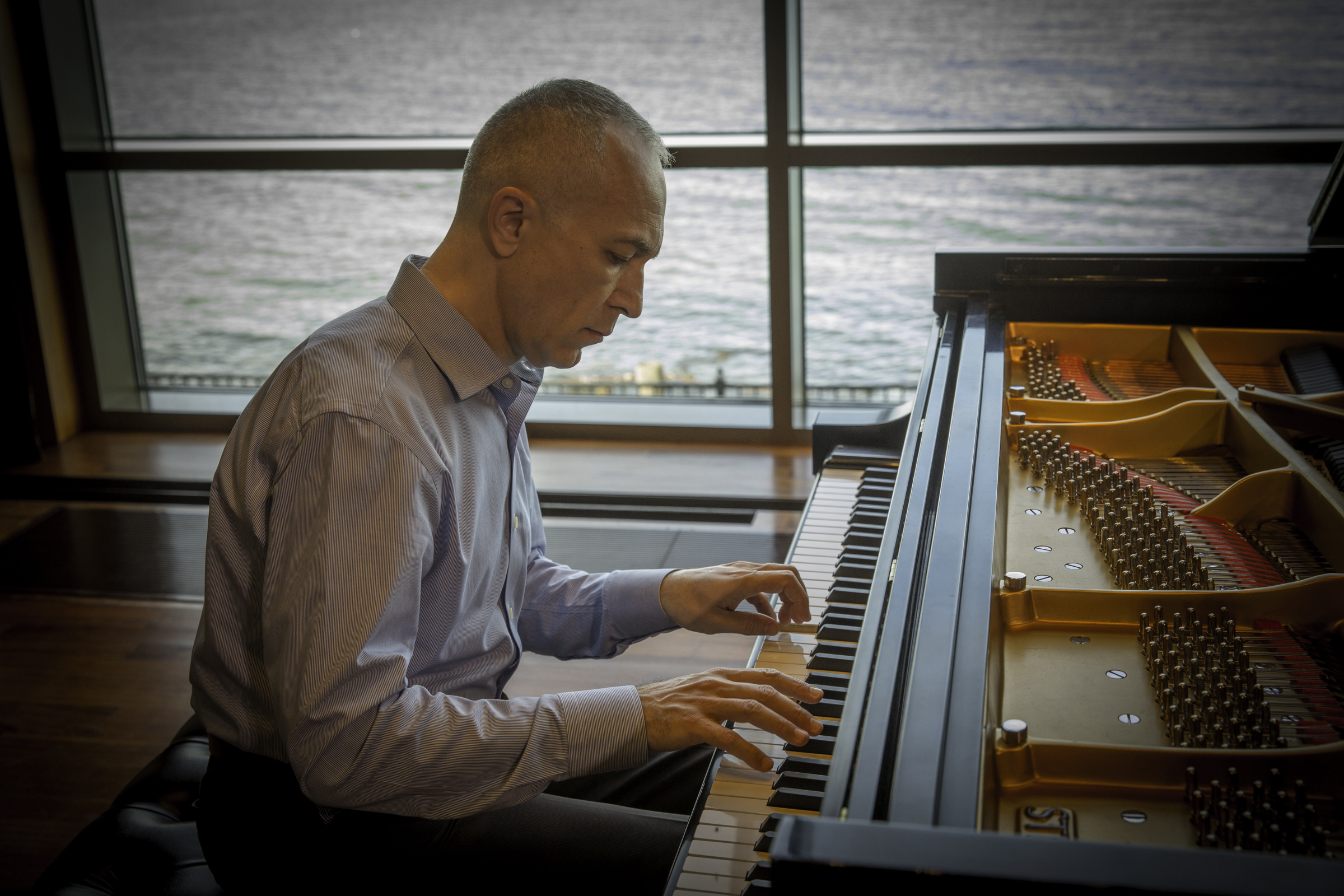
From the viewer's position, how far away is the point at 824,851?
2.43ft

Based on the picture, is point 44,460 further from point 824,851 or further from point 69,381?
point 824,851

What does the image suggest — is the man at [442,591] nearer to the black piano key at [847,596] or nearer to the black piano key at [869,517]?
the black piano key at [847,596]

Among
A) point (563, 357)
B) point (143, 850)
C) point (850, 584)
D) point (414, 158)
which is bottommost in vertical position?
point (143, 850)

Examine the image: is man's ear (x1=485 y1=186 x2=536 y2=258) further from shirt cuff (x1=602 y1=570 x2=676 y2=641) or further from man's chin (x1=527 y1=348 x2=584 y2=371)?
shirt cuff (x1=602 y1=570 x2=676 y2=641)

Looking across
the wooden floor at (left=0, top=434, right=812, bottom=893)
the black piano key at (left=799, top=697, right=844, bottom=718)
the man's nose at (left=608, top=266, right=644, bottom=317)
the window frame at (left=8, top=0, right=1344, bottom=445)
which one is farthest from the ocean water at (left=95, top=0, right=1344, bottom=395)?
the black piano key at (left=799, top=697, right=844, bottom=718)

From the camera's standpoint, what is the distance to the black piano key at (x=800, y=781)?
117cm

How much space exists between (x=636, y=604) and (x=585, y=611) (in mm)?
103

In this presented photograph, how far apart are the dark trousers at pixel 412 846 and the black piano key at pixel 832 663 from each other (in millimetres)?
256

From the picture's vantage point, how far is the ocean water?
174 inches

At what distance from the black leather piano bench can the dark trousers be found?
0.04 m

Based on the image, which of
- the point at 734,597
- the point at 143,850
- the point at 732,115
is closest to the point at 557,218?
the point at 734,597

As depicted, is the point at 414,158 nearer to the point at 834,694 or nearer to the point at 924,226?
the point at 924,226

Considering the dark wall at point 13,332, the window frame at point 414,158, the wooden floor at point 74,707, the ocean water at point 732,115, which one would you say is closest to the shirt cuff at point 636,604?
the wooden floor at point 74,707

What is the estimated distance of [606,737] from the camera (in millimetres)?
1228
